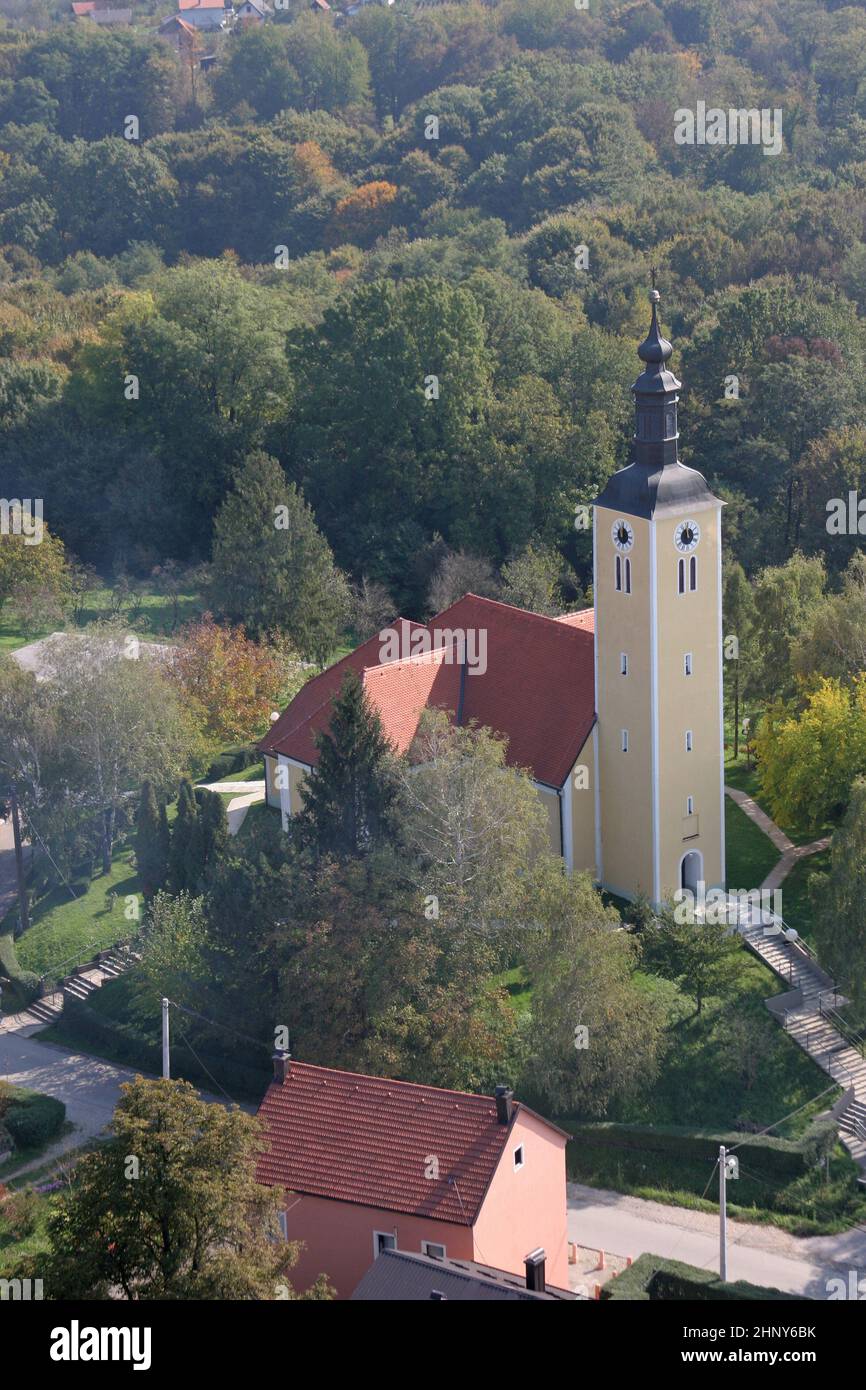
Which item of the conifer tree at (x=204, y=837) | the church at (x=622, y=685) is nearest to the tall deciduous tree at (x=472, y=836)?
the church at (x=622, y=685)

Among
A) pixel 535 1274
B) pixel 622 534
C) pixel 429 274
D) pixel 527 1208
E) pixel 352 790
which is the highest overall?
pixel 429 274

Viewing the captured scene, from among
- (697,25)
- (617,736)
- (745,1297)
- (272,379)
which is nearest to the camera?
(745,1297)

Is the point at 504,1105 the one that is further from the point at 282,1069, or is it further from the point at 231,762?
the point at 231,762

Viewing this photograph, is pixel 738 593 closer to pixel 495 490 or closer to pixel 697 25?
pixel 495 490

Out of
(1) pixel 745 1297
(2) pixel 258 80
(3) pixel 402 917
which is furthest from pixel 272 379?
(2) pixel 258 80

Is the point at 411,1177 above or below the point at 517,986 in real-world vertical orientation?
above

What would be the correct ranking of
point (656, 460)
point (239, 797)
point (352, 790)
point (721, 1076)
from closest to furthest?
point (721, 1076) < point (352, 790) < point (656, 460) < point (239, 797)

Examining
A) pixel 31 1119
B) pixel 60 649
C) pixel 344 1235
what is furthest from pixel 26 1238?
pixel 60 649
